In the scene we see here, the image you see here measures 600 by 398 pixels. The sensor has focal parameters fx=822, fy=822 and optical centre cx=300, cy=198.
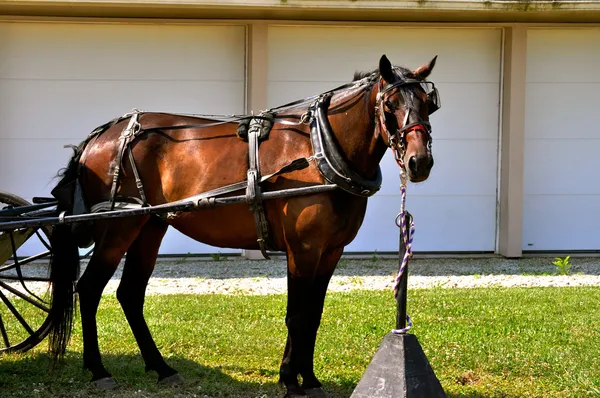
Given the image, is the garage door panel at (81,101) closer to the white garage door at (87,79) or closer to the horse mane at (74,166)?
the white garage door at (87,79)

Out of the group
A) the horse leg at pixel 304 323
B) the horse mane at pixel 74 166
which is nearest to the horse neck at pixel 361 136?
the horse leg at pixel 304 323

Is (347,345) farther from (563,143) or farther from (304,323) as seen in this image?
(563,143)

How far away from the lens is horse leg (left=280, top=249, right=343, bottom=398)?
5.10 meters

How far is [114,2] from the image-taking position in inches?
Result: 416

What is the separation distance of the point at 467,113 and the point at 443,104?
1.46 ft

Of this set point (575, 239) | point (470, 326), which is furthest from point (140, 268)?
point (575, 239)

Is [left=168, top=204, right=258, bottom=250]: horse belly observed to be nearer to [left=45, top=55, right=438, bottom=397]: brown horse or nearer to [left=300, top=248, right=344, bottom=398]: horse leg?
[left=45, top=55, right=438, bottom=397]: brown horse

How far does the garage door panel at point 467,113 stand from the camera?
11.9m

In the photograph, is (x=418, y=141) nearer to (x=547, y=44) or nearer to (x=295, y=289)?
(x=295, y=289)

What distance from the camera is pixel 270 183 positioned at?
5160 millimetres

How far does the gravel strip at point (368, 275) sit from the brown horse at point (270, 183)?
364 centimetres

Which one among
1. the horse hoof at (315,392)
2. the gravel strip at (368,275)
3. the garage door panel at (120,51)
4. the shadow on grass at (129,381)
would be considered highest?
the garage door panel at (120,51)

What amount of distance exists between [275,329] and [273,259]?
4.13m

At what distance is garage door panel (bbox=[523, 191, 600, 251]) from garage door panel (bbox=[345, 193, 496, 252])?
0.57 metres
